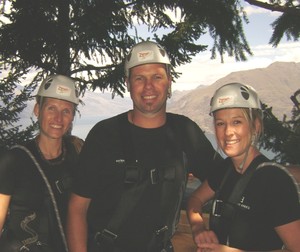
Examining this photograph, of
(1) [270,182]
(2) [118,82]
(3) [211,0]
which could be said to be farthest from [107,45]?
(1) [270,182]

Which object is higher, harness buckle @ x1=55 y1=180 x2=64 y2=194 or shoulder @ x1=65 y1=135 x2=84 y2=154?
shoulder @ x1=65 y1=135 x2=84 y2=154

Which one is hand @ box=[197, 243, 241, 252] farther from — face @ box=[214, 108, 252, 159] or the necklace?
the necklace

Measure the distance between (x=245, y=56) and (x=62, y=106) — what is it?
4.13m

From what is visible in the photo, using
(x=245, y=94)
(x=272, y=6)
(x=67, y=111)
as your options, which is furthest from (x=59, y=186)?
(x=272, y=6)

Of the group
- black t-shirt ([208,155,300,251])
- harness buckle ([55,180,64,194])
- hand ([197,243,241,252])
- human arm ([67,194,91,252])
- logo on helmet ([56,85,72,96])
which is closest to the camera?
black t-shirt ([208,155,300,251])

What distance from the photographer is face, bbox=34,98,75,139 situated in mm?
2840

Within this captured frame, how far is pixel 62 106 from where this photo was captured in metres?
2.94

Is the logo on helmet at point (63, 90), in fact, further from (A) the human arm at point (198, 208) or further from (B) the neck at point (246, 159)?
(B) the neck at point (246, 159)

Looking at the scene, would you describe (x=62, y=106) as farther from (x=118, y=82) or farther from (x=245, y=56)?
(x=118, y=82)

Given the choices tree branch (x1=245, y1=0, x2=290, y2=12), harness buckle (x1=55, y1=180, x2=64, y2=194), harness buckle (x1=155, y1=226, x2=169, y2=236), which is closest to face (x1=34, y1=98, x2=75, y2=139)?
harness buckle (x1=55, y1=180, x2=64, y2=194)

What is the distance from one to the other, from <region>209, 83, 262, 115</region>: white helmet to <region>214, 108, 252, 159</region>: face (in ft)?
0.17

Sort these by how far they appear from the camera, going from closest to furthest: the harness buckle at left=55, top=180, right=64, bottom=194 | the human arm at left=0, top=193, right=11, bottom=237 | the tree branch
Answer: the human arm at left=0, top=193, right=11, bottom=237 < the harness buckle at left=55, top=180, right=64, bottom=194 < the tree branch

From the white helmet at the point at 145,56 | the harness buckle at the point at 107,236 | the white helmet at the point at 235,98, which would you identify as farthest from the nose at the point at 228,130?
the harness buckle at the point at 107,236

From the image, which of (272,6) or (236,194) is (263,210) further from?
(272,6)
